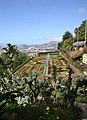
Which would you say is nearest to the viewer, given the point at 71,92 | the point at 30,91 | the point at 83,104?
the point at 71,92

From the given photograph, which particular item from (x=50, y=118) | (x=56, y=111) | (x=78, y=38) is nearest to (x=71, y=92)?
(x=56, y=111)

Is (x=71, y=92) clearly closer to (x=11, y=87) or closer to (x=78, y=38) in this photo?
(x=11, y=87)

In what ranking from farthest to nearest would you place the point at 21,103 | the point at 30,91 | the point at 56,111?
the point at 30,91
the point at 21,103
the point at 56,111

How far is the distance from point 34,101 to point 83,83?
6549 millimetres

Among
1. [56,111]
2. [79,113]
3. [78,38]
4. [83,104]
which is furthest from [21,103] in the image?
[78,38]

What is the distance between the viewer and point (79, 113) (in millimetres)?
16438

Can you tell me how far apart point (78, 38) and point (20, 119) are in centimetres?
8012

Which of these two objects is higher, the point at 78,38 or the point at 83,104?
the point at 78,38

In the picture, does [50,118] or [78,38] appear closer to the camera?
[50,118]

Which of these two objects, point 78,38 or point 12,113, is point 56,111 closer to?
point 12,113

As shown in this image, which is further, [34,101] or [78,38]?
[78,38]

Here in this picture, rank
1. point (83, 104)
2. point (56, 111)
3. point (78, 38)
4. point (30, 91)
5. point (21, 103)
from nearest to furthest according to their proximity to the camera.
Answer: point (56, 111), point (21, 103), point (30, 91), point (83, 104), point (78, 38)

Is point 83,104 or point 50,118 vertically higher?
point 50,118

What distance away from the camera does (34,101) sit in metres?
19.2
